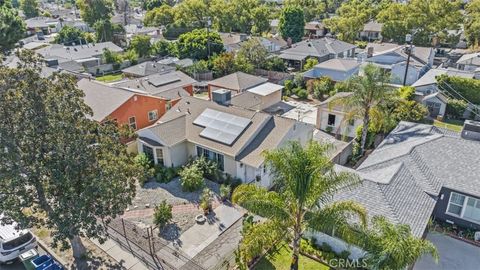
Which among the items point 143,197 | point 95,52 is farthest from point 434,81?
point 95,52

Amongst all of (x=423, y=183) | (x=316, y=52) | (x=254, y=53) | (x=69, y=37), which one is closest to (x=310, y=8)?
(x=316, y=52)

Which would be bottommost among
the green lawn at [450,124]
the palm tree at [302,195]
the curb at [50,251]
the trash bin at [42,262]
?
the green lawn at [450,124]

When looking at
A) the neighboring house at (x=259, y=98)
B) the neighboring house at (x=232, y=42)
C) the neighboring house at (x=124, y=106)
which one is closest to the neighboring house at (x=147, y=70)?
the neighboring house at (x=232, y=42)

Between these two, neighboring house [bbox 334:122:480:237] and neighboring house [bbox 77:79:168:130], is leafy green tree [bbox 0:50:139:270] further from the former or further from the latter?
neighboring house [bbox 77:79:168:130]

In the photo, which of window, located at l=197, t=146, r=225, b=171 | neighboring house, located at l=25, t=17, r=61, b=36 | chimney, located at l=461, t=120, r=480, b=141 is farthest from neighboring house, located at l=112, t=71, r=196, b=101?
neighboring house, located at l=25, t=17, r=61, b=36

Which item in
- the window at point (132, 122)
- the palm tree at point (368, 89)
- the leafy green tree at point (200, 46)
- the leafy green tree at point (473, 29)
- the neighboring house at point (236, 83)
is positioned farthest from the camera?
the leafy green tree at point (473, 29)

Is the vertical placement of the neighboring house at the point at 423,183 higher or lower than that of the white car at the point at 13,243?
higher

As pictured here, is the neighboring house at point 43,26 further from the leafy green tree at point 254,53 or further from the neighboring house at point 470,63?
the neighboring house at point 470,63
